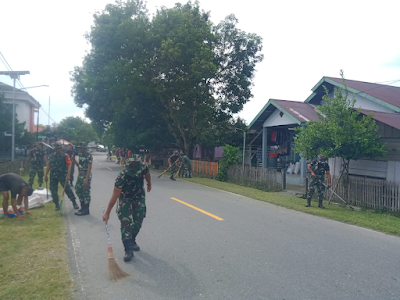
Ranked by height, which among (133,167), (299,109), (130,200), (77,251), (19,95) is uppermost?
(19,95)

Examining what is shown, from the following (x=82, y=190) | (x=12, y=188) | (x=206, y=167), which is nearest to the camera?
(x=12, y=188)

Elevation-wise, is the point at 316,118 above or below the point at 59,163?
above

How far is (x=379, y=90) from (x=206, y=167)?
34.8ft

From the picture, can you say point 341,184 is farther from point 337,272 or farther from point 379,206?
point 337,272

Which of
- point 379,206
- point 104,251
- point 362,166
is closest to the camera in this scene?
point 104,251

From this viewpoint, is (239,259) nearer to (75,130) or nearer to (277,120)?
(277,120)

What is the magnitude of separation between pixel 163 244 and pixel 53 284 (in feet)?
6.85

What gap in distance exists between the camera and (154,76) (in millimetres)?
23281

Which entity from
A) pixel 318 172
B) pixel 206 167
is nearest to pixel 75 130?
pixel 206 167

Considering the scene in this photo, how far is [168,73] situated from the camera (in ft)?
72.3

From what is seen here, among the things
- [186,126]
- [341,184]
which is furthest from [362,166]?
[186,126]

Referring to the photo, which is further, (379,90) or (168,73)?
(168,73)

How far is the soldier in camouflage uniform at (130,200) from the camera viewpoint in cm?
504

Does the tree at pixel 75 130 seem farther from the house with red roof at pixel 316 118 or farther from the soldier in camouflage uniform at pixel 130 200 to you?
the soldier in camouflage uniform at pixel 130 200
